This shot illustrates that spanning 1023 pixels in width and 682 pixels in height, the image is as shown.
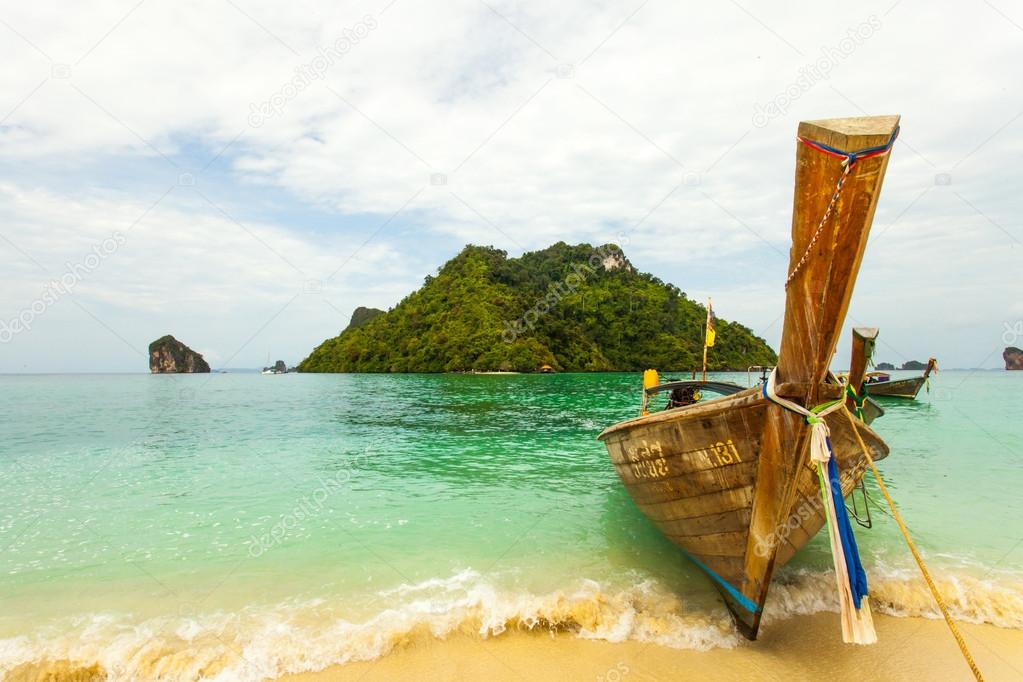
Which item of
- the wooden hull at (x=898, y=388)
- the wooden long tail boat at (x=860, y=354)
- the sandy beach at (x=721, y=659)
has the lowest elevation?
the sandy beach at (x=721, y=659)

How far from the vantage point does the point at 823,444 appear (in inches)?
142

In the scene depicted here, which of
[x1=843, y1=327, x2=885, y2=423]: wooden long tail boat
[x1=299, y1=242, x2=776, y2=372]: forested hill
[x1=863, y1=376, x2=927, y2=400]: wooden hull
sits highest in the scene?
[x1=299, y1=242, x2=776, y2=372]: forested hill

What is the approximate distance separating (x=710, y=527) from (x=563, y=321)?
8520 cm

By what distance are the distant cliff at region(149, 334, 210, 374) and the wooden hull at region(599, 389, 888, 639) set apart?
156435mm

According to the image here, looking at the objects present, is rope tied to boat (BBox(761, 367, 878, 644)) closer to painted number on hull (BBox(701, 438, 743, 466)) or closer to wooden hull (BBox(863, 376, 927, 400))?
painted number on hull (BBox(701, 438, 743, 466))

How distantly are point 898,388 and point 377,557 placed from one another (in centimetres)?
4017

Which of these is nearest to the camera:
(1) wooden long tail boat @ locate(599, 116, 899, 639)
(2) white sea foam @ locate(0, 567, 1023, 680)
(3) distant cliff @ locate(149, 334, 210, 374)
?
(1) wooden long tail boat @ locate(599, 116, 899, 639)

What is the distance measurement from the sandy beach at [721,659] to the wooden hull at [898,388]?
35157 millimetres

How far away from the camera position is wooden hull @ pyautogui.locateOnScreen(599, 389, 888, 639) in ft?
13.9

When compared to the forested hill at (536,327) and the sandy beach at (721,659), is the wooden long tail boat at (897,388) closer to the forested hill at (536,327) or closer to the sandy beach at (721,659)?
the sandy beach at (721,659)

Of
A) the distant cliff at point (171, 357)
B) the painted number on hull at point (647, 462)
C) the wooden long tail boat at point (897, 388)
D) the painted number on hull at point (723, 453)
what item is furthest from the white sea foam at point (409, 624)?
the distant cliff at point (171, 357)

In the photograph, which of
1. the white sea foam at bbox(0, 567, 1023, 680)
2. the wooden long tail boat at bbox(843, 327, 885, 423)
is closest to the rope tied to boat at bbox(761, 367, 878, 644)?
the white sea foam at bbox(0, 567, 1023, 680)

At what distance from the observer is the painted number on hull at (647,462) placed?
17.0 ft

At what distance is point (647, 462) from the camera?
215 inches
